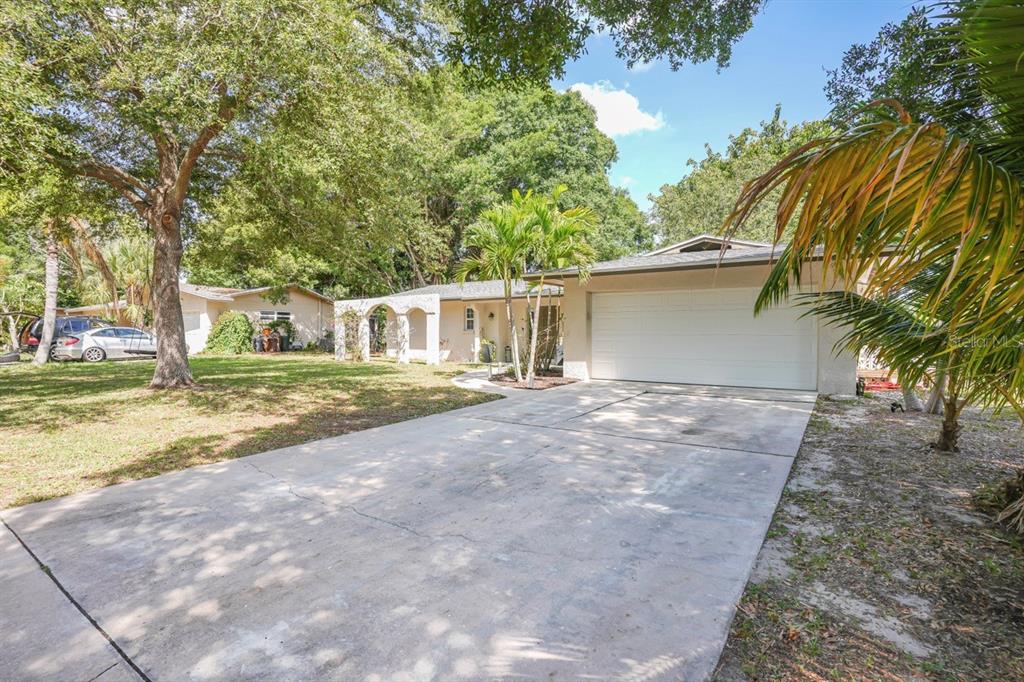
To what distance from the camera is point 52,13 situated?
633cm

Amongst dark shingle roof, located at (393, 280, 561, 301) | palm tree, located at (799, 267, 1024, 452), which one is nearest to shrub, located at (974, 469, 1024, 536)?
palm tree, located at (799, 267, 1024, 452)

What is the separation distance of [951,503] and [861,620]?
7.59 ft

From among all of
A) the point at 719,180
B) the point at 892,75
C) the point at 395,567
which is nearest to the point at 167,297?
the point at 395,567

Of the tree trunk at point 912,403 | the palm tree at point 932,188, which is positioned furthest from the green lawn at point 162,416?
the tree trunk at point 912,403

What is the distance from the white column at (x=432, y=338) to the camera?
56.4 feet

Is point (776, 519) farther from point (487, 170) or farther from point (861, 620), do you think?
point (487, 170)

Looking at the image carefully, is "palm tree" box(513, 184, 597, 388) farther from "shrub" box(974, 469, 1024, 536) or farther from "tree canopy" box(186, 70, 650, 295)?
"shrub" box(974, 469, 1024, 536)

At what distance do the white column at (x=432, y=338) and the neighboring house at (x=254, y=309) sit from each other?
872cm

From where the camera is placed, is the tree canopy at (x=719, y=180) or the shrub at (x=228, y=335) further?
the tree canopy at (x=719, y=180)

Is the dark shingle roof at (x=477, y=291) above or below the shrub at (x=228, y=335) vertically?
above

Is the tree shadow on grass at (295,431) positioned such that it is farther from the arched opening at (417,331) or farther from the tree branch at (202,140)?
the arched opening at (417,331)

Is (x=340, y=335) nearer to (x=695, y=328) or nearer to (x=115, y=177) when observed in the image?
(x=115, y=177)

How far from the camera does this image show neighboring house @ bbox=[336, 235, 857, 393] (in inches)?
378

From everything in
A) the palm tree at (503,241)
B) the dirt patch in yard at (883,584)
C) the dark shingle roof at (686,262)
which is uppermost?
the palm tree at (503,241)
